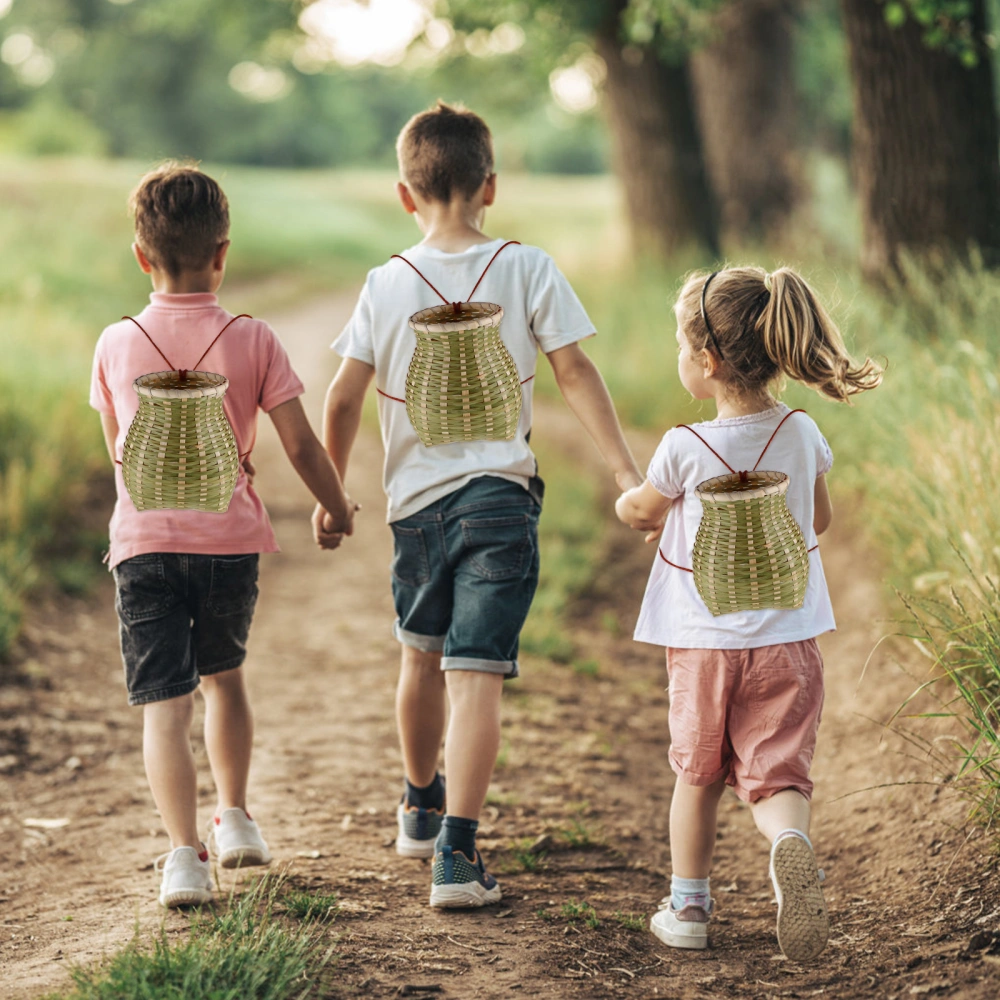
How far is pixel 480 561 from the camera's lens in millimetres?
3084

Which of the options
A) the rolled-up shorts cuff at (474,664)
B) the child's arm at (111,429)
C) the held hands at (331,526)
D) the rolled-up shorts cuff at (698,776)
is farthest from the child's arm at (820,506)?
the child's arm at (111,429)

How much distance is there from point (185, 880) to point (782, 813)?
1.46 metres

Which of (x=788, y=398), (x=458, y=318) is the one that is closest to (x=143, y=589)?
(x=458, y=318)

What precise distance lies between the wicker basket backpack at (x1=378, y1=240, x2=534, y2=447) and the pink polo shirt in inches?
13.3

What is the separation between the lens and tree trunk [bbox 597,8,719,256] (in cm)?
1097

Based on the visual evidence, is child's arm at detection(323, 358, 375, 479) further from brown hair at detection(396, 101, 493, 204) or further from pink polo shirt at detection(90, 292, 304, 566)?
brown hair at detection(396, 101, 493, 204)

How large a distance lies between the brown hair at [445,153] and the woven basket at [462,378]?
0.34 m


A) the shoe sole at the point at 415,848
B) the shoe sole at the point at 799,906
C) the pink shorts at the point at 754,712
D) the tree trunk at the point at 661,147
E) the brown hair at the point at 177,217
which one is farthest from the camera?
the tree trunk at the point at 661,147

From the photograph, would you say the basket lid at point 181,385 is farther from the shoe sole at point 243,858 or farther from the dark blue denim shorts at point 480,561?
the shoe sole at point 243,858

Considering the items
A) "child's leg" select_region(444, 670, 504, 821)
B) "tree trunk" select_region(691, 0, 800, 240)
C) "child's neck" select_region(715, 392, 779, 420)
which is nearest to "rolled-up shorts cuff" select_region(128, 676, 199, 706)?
"child's leg" select_region(444, 670, 504, 821)

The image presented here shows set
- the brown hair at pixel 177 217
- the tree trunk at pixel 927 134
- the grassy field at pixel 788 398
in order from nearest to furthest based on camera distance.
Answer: the brown hair at pixel 177 217 → the grassy field at pixel 788 398 → the tree trunk at pixel 927 134

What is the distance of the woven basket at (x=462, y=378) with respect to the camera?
291 centimetres

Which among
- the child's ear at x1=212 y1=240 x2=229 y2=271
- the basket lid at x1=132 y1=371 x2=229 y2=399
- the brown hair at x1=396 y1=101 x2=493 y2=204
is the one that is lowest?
the basket lid at x1=132 y1=371 x2=229 y2=399

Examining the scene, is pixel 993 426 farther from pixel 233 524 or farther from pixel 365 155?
pixel 365 155
